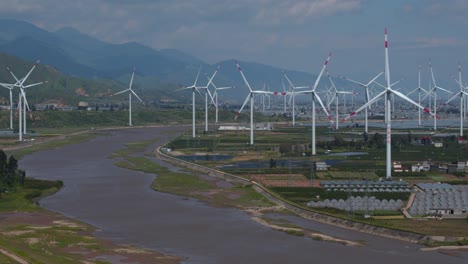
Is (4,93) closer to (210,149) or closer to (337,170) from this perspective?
(210,149)

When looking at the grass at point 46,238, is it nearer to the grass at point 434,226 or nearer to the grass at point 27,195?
the grass at point 27,195

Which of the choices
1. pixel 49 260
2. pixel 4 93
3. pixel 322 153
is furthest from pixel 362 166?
pixel 4 93

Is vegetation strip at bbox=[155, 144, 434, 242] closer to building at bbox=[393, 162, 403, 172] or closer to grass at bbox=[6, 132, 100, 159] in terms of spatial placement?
building at bbox=[393, 162, 403, 172]

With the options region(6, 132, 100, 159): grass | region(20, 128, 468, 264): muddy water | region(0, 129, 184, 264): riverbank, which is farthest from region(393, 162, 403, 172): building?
region(6, 132, 100, 159): grass

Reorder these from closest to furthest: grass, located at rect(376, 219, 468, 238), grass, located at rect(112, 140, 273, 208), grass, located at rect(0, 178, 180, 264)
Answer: grass, located at rect(0, 178, 180, 264) < grass, located at rect(376, 219, 468, 238) < grass, located at rect(112, 140, 273, 208)

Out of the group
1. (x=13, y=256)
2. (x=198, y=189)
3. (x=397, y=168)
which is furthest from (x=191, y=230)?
(x=397, y=168)

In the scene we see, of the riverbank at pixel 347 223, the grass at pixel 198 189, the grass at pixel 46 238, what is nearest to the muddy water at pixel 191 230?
the riverbank at pixel 347 223

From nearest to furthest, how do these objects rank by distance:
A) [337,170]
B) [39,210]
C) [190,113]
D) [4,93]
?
1. [39,210]
2. [337,170]
3. [190,113]
4. [4,93]

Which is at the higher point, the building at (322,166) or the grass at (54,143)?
the grass at (54,143)
